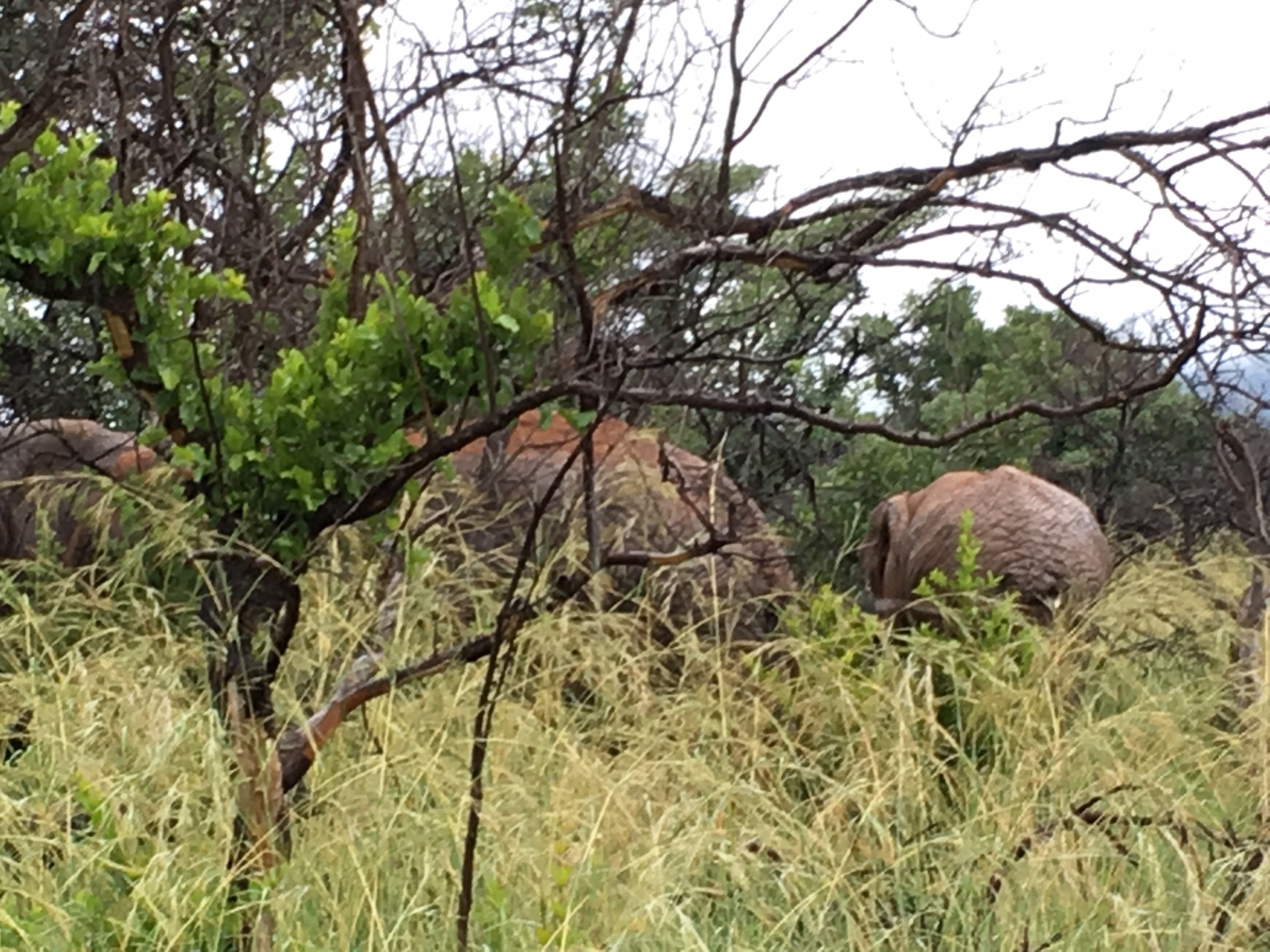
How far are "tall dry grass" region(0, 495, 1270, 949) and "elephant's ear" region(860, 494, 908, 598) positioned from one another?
3.71 ft

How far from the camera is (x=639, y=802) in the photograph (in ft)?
8.49

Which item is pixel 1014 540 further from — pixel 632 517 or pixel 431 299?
pixel 431 299

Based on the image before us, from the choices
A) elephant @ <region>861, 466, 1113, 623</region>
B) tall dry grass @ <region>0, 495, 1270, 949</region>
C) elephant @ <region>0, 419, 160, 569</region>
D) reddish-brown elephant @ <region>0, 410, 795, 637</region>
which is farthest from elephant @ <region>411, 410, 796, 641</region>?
elephant @ <region>0, 419, 160, 569</region>

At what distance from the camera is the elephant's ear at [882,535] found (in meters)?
4.79

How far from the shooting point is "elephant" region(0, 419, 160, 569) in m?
4.25

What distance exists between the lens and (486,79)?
3.61m

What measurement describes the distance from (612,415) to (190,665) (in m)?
1.34

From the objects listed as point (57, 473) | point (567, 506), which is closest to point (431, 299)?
point (567, 506)

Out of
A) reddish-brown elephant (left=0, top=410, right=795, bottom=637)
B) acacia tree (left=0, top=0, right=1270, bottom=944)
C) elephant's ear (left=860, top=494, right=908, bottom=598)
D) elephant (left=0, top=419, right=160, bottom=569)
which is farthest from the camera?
elephant's ear (left=860, top=494, right=908, bottom=598)

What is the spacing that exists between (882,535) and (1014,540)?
65cm

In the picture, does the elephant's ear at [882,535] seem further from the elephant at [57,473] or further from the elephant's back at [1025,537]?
the elephant at [57,473]

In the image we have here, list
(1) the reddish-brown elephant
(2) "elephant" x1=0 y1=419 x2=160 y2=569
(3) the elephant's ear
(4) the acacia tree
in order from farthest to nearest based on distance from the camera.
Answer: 1. (3) the elephant's ear
2. (2) "elephant" x1=0 y1=419 x2=160 y2=569
3. (1) the reddish-brown elephant
4. (4) the acacia tree

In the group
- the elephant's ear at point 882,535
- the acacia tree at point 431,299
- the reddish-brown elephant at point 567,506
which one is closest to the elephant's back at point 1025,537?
the elephant's ear at point 882,535

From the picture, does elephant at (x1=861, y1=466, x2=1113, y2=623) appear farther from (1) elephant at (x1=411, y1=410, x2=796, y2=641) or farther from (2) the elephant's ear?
(1) elephant at (x1=411, y1=410, x2=796, y2=641)
